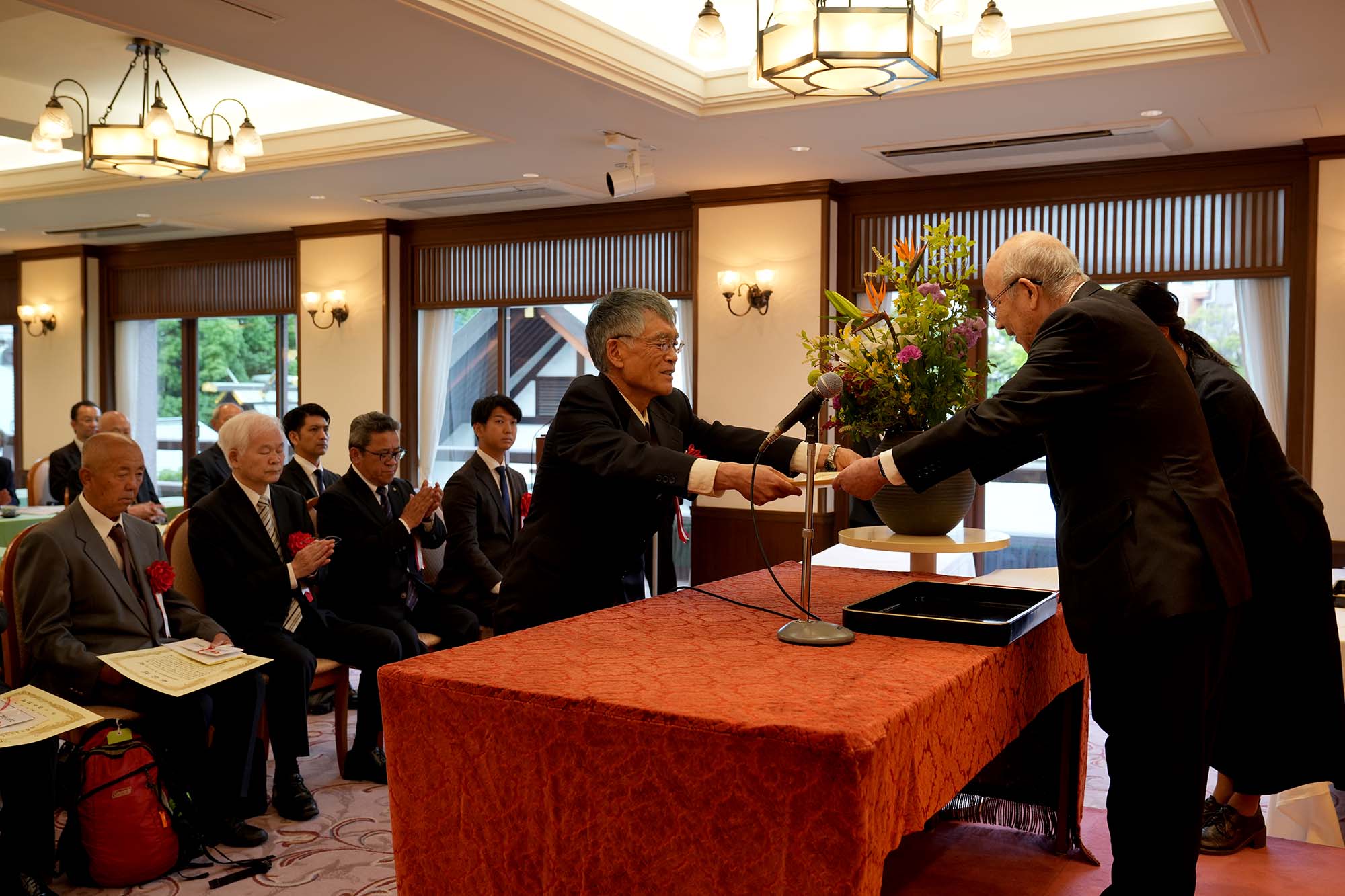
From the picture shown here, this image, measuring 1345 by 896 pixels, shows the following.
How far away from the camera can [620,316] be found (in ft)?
8.55

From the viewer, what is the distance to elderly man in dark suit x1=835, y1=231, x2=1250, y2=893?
2.04 metres

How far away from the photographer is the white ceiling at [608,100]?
4375mm

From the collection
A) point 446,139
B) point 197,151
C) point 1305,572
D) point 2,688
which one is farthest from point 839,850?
point 446,139

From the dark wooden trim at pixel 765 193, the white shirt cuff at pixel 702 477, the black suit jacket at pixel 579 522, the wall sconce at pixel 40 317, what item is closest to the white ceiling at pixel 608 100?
the dark wooden trim at pixel 765 193

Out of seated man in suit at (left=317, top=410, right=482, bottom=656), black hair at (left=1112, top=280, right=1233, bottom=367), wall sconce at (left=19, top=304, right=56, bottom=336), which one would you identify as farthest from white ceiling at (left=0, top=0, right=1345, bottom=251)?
wall sconce at (left=19, top=304, right=56, bottom=336)

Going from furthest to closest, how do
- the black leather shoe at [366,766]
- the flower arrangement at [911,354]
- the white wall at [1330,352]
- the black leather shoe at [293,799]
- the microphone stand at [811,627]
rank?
the white wall at [1330,352]
the black leather shoe at [366,766]
the black leather shoe at [293,799]
the flower arrangement at [911,354]
the microphone stand at [811,627]

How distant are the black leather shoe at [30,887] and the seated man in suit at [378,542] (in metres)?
1.39

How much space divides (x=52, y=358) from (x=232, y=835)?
9001 millimetres

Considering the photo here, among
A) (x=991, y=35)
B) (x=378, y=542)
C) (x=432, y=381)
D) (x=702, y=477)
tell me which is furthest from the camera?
(x=432, y=381)

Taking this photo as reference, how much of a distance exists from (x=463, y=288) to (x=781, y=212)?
9.59 ft

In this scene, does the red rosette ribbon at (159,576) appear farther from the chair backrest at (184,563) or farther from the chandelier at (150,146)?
the chandelier at (150,146)

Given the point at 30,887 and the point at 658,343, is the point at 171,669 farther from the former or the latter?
the point at 658,343

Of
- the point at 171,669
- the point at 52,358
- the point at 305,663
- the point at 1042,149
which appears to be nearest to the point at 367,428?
the point at 305,663

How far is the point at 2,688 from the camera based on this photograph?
322 cm
